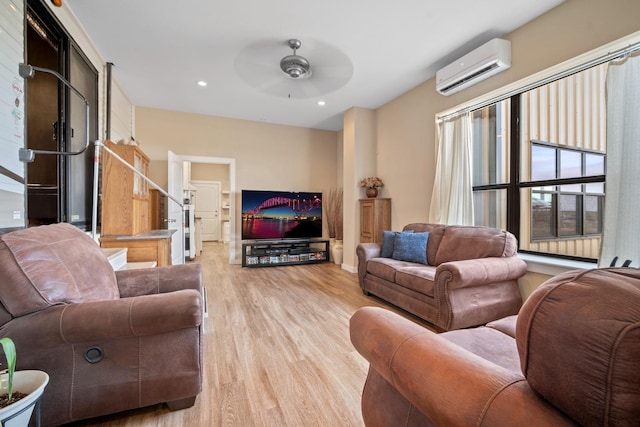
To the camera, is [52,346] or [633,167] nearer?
[52,346]

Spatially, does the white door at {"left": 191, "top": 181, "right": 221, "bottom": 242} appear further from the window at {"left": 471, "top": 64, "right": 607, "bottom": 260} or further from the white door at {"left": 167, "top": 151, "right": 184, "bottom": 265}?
the window at {"left": 471, "top": 64, "right": 607, "bottom": 260}

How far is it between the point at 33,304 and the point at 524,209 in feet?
12.0

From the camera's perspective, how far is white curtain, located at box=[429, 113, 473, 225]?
306cm

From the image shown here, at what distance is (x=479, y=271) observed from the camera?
2.18m

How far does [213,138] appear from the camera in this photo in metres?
4.99

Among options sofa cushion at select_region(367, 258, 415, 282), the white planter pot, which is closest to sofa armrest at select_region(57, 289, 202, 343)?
the white planter pot

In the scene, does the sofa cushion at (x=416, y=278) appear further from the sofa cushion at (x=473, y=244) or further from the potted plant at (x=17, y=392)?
the potted plant at (x=17, y=392)

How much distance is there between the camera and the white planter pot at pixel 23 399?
0.84 meters

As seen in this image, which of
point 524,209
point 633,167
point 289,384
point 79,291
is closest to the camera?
point 79,291

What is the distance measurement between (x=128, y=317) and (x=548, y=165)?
135 inches

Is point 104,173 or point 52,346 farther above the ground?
point 104,173

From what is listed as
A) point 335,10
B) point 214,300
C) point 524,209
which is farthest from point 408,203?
point 214,300

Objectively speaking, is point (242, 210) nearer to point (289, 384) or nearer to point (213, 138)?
point (213, 138)

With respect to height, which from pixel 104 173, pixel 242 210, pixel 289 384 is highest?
pixel 104 173
